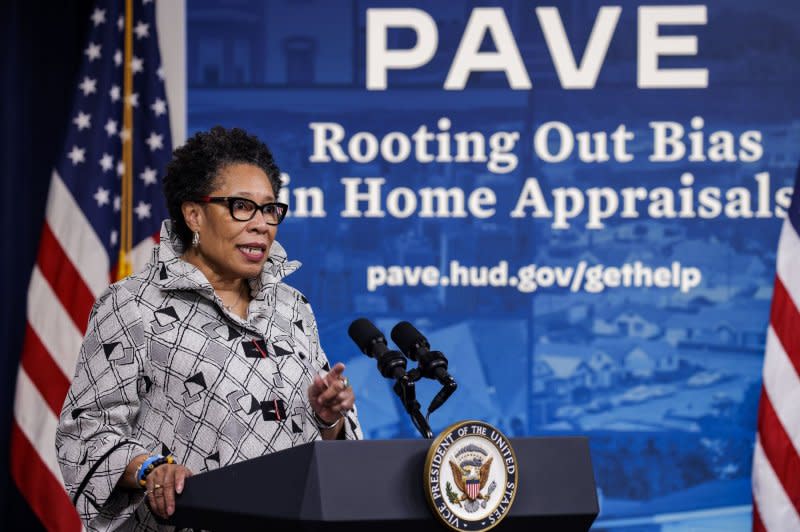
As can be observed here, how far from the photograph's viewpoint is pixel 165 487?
1.67 meters

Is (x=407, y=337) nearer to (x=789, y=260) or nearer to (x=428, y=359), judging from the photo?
(x=428, y=359)

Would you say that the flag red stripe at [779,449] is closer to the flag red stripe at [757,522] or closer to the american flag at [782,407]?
the american flag at [782,407]

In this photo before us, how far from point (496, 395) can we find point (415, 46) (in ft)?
4.66

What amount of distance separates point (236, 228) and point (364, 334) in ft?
1.22

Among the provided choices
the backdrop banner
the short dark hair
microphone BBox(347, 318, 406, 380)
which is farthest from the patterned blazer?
the backdrop banner

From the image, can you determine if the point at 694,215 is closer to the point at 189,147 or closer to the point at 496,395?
the point at 496,395

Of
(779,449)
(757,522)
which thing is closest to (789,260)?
(779,449)

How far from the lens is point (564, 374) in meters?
4.12

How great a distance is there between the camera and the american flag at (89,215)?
13.3 feet

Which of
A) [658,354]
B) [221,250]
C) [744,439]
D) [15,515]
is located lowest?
[15,515]

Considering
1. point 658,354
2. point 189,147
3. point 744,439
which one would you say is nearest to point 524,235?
point 658,354

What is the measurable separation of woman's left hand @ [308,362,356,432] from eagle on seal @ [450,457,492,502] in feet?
1.14

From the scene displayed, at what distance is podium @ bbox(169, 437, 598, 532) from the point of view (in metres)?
1.45

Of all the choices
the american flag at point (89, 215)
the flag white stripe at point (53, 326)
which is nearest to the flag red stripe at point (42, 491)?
the american flag at point (89, 215)
